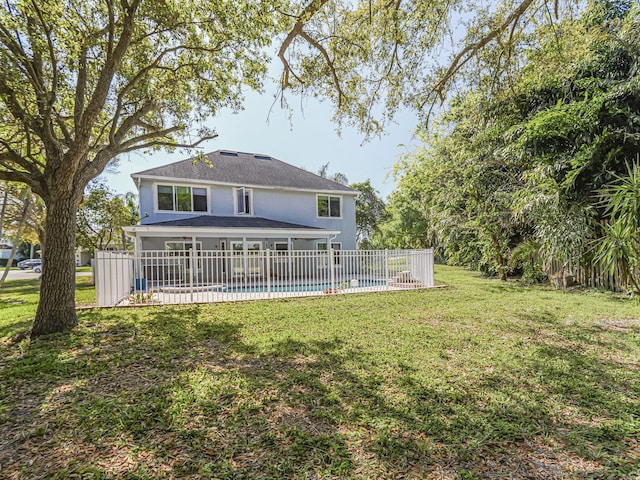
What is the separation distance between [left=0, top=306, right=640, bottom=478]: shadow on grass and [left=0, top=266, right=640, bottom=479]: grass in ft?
0.05

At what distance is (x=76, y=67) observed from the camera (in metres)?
6.59

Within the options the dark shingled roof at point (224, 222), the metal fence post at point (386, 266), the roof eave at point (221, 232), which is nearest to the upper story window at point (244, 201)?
the dark shingled roof at point (224, 222)

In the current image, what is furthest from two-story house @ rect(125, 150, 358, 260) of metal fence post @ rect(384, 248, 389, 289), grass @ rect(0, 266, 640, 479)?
grass @ rect(0, 266, 640, 479)

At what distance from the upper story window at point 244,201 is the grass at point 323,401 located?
39.7 ft

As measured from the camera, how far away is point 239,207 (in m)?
18.1

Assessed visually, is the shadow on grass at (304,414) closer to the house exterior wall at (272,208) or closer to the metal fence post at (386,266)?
the metal fence post at (386,266)

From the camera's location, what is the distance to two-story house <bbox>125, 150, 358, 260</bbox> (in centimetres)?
1540

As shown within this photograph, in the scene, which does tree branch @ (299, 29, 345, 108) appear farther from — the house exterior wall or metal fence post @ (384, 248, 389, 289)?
the house exterior wall

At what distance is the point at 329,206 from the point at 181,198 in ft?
30.2

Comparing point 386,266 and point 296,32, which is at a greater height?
point 296,32

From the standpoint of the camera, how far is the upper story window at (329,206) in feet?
66.4

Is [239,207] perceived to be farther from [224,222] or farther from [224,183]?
[224,222]

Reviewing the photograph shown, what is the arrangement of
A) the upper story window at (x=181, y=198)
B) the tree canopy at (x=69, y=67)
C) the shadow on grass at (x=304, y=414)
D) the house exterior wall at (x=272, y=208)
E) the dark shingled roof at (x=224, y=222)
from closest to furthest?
the shadow on grass at (x=304, y=414) < the tree canopy at (x=69, y=67) < the dark shingled roof at (x=224, y=222) < the house exterior wall at (x=272, y=208) < the upper story window at (x=181, y=198)

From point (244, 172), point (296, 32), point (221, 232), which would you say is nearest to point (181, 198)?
point (221, 232)
